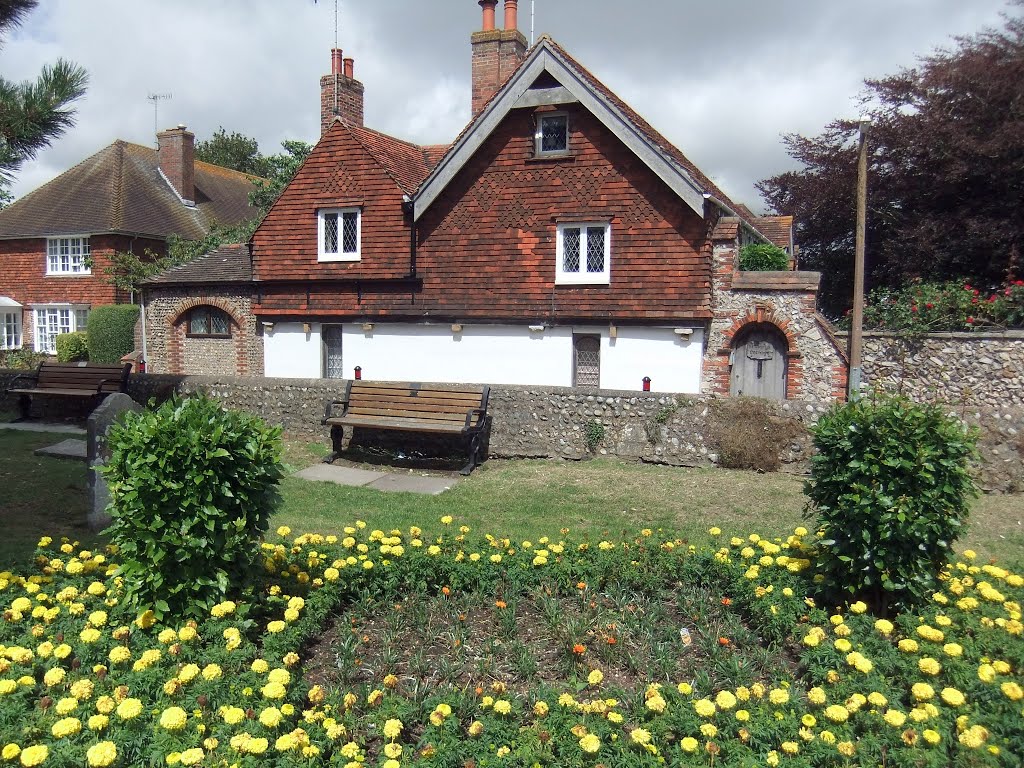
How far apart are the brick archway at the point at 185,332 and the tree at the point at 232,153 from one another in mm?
44726

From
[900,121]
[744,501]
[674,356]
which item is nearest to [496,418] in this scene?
[744,501]

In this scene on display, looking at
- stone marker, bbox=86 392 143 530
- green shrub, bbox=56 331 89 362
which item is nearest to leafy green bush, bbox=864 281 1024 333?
stone marker, bbox=86 392 143 530

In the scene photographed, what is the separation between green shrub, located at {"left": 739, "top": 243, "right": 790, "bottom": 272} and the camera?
63.2ft

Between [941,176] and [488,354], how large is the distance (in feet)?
42.9

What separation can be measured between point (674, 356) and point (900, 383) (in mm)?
5358

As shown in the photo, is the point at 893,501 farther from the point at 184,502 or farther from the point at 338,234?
the point at 338,234

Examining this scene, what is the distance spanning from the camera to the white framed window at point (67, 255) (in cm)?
3080

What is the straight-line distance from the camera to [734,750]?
3.88 metres

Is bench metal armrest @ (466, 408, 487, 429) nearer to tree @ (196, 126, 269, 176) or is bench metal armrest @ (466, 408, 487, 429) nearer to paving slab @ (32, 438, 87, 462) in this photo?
paving slab @ (32, 438, 87, 462)

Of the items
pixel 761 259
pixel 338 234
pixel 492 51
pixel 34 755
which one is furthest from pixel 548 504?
→ pixel 492 51

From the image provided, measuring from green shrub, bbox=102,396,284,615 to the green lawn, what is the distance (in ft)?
8.07

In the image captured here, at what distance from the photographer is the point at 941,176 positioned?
67.2 feet

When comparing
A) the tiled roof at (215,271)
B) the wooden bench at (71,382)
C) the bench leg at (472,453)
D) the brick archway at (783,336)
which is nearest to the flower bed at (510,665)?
the bench leg at (472,453)

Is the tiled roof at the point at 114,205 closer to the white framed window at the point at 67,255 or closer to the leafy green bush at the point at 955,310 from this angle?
the white framed window at the point at 67,255
